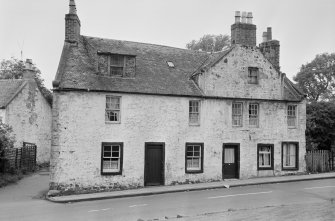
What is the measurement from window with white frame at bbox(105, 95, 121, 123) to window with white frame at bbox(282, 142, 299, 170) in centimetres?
1194

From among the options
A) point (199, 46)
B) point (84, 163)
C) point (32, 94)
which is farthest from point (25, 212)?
point (199, 46)

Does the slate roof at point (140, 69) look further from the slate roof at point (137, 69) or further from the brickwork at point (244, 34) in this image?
the brickwork at point (244, 34)

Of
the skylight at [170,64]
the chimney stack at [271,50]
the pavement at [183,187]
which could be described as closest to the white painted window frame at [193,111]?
the skylight at [170,64]

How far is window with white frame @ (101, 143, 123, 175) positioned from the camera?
23.9 metres

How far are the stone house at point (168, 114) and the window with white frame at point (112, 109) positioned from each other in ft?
0.19

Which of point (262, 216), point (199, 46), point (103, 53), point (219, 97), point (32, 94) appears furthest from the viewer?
point (199, 46)

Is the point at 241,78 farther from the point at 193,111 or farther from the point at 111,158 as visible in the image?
the point at 111,158

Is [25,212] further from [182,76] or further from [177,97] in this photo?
[182,76]

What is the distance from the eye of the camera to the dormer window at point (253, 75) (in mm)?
28359

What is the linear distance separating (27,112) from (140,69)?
51.6 feet

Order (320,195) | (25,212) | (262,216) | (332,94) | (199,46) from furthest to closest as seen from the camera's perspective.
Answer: (332,94) < (199,46) < (320,195) < (25,212) < (262,216)

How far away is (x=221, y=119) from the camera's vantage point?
2705 centimetres

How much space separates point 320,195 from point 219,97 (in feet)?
31.2

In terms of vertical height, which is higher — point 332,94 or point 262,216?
point 332,94
